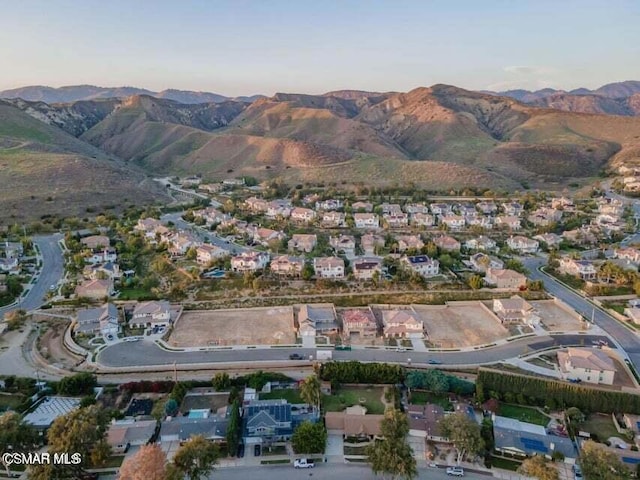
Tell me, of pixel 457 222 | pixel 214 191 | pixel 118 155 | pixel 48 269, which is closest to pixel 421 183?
pixel 457 222

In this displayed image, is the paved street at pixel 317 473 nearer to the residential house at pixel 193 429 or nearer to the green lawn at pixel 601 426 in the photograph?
the residential house at pixel 193 429

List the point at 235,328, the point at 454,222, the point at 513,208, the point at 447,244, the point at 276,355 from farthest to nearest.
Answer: the point at 513,208 → the point at 454,222 → the point at 447,244 → the point at 235,328 → the point at 276,355

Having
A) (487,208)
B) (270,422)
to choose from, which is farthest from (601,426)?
(487,208)

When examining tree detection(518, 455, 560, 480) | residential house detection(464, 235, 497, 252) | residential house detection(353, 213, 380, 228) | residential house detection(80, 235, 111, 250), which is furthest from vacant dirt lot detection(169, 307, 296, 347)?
residential house detection(353, 213, 380, 228)

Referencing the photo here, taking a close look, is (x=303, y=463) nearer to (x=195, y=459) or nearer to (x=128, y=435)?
(x=195, y=459)

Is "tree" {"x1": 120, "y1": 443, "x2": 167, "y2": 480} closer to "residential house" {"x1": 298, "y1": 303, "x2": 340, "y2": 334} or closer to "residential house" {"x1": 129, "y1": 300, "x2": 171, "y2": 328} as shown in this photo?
"residential house" {"x1": 298, "y1": 303, "x2": 340, "y2": 334}

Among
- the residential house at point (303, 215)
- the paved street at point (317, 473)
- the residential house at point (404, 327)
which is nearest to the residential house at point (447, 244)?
the residential house at point (404, 327)
